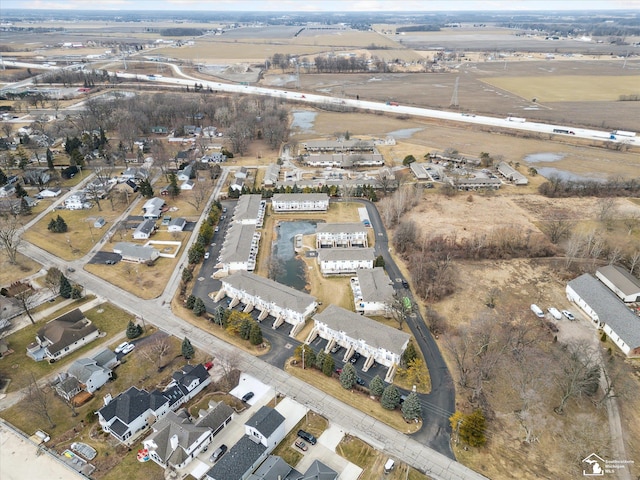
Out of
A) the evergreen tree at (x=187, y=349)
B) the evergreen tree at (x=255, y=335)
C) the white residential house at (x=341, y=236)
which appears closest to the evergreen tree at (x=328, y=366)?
the evergreen tree at (x=255, y=335)

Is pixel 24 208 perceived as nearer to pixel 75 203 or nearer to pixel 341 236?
pixel 75 203

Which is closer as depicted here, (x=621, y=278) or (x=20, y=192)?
(x=621, y=278)

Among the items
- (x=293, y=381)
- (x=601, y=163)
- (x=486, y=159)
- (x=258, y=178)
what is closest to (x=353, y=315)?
(x=293, y=381)

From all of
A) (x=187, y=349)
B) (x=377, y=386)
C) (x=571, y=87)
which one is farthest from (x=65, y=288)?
(x=571, y=87)

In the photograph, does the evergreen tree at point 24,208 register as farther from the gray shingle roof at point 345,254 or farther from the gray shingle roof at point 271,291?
the gray shingle roof at point 345,254

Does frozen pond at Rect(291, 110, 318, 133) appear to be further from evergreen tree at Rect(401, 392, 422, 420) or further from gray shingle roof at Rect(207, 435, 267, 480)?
gray shingle roof at Rect(207, 435, 267, 480)

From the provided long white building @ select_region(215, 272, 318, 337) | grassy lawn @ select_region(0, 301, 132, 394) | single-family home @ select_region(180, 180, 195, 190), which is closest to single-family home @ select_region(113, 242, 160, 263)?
grassy lawn @ select_region(0, 301, 132, 394)

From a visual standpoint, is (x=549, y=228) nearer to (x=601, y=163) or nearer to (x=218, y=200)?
(x=601, y=163)
